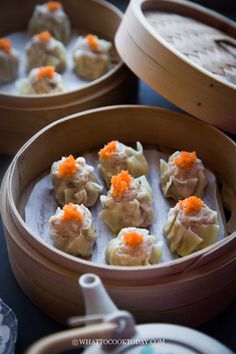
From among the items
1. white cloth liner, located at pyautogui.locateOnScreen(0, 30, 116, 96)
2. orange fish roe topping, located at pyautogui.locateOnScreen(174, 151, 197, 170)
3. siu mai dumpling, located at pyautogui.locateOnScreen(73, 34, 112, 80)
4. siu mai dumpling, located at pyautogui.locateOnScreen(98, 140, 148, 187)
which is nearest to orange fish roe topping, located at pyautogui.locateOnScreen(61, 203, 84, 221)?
siu mai dumpling, located at pyautogui.locateOnScreen(98, 140, 148, 187)

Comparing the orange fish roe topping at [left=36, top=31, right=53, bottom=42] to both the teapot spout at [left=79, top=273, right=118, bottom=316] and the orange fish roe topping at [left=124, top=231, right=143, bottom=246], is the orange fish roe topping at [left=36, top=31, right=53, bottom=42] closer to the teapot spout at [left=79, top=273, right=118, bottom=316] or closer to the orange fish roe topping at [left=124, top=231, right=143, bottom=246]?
the orange fish roe topping at [left=124, top=231, right=143, bottom=246]

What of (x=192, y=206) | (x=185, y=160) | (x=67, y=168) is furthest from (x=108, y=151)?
(x=192, y=206)

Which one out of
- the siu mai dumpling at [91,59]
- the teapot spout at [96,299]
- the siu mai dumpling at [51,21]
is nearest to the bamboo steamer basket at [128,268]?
the teapot spout at [96,299]

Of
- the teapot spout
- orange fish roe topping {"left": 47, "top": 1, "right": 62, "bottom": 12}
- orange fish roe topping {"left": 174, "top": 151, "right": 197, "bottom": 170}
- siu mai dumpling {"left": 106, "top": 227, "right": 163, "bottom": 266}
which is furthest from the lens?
orange fish roe topping {"left": 47, "top": 1, "right": 62, "bottom": 12}

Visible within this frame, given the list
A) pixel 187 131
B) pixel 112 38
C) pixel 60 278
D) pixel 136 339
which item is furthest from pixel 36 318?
pixel 112 38

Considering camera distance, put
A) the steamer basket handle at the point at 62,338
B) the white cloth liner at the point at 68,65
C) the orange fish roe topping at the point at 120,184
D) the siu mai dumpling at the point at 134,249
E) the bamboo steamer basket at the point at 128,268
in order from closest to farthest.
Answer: the steamer basket handle at the point at 62,338, the bamboo steamer basket at the point at 128,268, the siu mai dumpling at the point at 134,249, the orange fish roe topping at the point at 120,184, the white cloth liner at the point at 68,65

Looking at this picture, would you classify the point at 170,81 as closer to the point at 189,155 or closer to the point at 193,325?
the point at 189,155

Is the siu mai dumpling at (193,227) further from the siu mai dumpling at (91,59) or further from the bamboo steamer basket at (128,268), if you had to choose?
the siu mai dumpling at (91,59)
